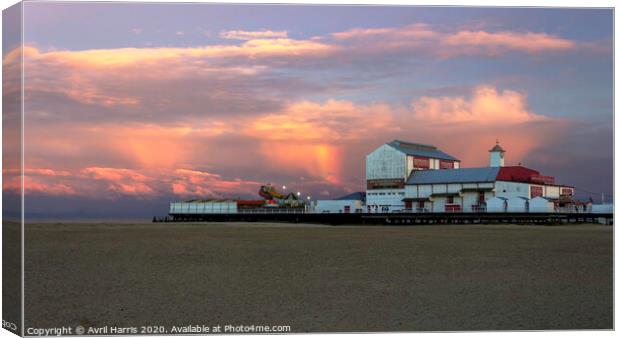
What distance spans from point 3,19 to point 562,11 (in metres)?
7.11

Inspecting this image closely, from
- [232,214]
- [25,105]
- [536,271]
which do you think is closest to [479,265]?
[536,271]

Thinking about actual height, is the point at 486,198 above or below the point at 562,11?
below

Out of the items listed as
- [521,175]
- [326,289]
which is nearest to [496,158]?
[521,175]

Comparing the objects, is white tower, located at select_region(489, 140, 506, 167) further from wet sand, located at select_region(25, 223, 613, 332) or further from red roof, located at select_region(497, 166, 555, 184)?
wet sand, located at select_region(25, 223, 613, 332)

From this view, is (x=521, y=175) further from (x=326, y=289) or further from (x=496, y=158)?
(x=326, y=289)

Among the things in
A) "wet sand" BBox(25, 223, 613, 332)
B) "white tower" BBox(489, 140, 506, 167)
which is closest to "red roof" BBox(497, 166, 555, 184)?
"white tower" BBox(489, 140, 506, 167)

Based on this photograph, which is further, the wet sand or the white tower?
the white tower

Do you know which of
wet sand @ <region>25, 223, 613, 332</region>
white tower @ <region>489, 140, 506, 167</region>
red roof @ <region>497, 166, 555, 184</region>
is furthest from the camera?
white tower @ <region>489, 140, 506, 167</region>

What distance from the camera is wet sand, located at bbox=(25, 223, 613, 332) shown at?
8.35 meters

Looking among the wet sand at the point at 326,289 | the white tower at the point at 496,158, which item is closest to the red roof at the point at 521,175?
the white tower at the point at 496,158

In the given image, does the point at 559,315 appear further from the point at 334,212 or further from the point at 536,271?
the point at 334,212

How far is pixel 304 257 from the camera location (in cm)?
1412

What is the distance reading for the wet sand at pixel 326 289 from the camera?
329 inches

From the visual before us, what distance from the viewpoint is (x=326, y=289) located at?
9977 millimetres
